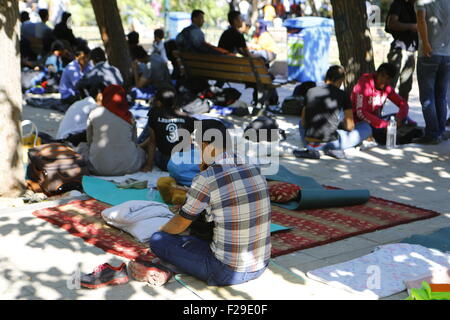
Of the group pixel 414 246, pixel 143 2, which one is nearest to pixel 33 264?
pixel 414 246

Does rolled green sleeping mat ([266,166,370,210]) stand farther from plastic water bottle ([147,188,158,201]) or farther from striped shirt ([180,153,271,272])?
striped shirt ([180,153,271,272])

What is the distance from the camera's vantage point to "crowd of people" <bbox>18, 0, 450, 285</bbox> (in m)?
4.45

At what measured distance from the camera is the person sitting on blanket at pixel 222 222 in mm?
4391

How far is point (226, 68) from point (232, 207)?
7.87m

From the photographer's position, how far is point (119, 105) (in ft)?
24.7

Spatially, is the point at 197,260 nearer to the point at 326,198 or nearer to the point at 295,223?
the point at 295,223

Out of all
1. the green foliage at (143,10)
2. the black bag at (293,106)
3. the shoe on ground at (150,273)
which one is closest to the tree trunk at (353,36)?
the black bag at (293,106)

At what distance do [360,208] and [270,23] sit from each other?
695 inches

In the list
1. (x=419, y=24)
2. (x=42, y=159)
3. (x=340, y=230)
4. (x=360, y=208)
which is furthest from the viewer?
(x=419, y=24)

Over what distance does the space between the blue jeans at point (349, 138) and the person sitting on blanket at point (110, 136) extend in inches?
94.5

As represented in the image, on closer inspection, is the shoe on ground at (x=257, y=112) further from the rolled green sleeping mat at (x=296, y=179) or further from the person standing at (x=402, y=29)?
the rolled green sleeping mat at (x=296, y=179)

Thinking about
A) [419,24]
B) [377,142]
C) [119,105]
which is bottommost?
[377,142]

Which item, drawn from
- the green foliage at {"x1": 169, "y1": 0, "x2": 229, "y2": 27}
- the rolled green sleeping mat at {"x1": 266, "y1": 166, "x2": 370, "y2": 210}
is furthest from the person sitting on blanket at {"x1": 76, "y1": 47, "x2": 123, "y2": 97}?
the green foliage at {"x1": 169, "y1": 0, "x2": 229, "y2": 27}
